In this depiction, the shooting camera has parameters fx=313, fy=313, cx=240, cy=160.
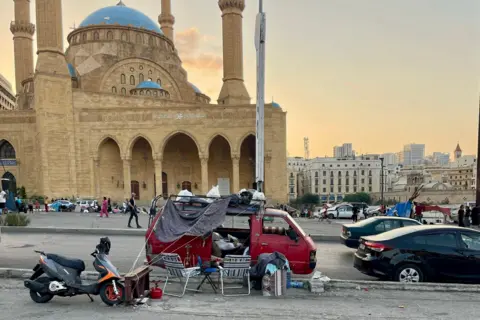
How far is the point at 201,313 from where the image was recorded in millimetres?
4871

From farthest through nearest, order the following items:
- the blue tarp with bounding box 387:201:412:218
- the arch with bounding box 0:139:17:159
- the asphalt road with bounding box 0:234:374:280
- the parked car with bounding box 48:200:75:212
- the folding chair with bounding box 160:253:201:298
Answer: the arch with bounding box 0:139:17:159
the parked car with bounding box 48:200:75:212
the blue tarp with bounding box 387:201:412:218
the asphalt road with bounding box 0:234:374:280
the folding chair with bounding box 160:253:201:298

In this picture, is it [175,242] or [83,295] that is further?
[175,242]

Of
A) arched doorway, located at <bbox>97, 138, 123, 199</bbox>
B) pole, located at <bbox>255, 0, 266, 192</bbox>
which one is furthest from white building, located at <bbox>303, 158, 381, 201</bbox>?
pole, located at <bbox>255, 0, 266, 192</bbox>

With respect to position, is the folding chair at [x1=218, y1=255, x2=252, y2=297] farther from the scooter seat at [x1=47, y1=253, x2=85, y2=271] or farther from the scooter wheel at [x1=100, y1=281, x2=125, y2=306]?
the scooter seat at [x1=47, y1=253, x2=85, y2=271]

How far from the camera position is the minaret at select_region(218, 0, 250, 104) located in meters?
43.7

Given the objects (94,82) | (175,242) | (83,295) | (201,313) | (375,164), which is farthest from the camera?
(375,164)

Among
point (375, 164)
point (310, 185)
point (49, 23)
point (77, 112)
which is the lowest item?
point (310, 185)

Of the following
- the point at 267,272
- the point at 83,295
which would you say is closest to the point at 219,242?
the point at 267,272

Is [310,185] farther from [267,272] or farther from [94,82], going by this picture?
[267,272]

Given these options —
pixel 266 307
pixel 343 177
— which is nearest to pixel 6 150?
pixel 266 307

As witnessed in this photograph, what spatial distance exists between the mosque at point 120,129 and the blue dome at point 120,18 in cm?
500

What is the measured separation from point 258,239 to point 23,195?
126 feet

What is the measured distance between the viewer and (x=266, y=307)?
16.9ft

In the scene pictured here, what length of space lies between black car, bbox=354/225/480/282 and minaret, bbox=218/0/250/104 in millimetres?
39670
